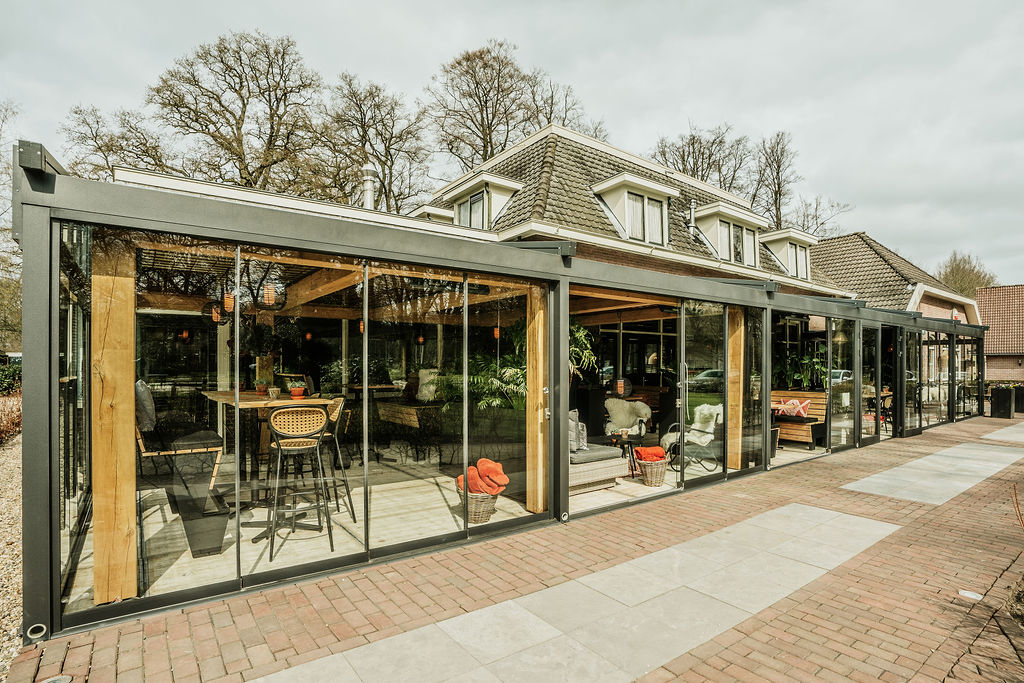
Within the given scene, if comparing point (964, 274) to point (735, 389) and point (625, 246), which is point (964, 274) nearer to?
point (625, 246)

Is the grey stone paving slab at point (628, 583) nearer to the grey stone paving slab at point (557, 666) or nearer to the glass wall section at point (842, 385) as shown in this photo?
the grey stone paving slab at point (557, 666)

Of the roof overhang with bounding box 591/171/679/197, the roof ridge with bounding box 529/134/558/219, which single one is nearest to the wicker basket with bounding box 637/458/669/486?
the roof ridge with bounding box 529/134/558/219

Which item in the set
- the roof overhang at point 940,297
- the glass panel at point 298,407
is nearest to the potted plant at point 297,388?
the glass panel at point 298,407

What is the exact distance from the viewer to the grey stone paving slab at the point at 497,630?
9.80ft

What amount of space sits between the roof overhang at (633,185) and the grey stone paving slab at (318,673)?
10.3 metres

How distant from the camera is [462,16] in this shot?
9.62 metres

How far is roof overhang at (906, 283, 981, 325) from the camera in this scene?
17.9 meters

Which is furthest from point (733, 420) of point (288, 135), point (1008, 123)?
point (288, 135)

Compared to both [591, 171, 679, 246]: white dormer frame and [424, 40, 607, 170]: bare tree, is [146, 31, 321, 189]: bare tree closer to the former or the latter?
[424, 40, 607, 170]: bare tree

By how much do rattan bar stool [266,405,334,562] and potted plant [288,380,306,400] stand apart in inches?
6.9

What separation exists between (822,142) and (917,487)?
20.9 metres

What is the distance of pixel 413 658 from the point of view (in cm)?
288

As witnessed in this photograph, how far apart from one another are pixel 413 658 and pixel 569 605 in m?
1.14

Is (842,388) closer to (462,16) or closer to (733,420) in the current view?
(733,420)
